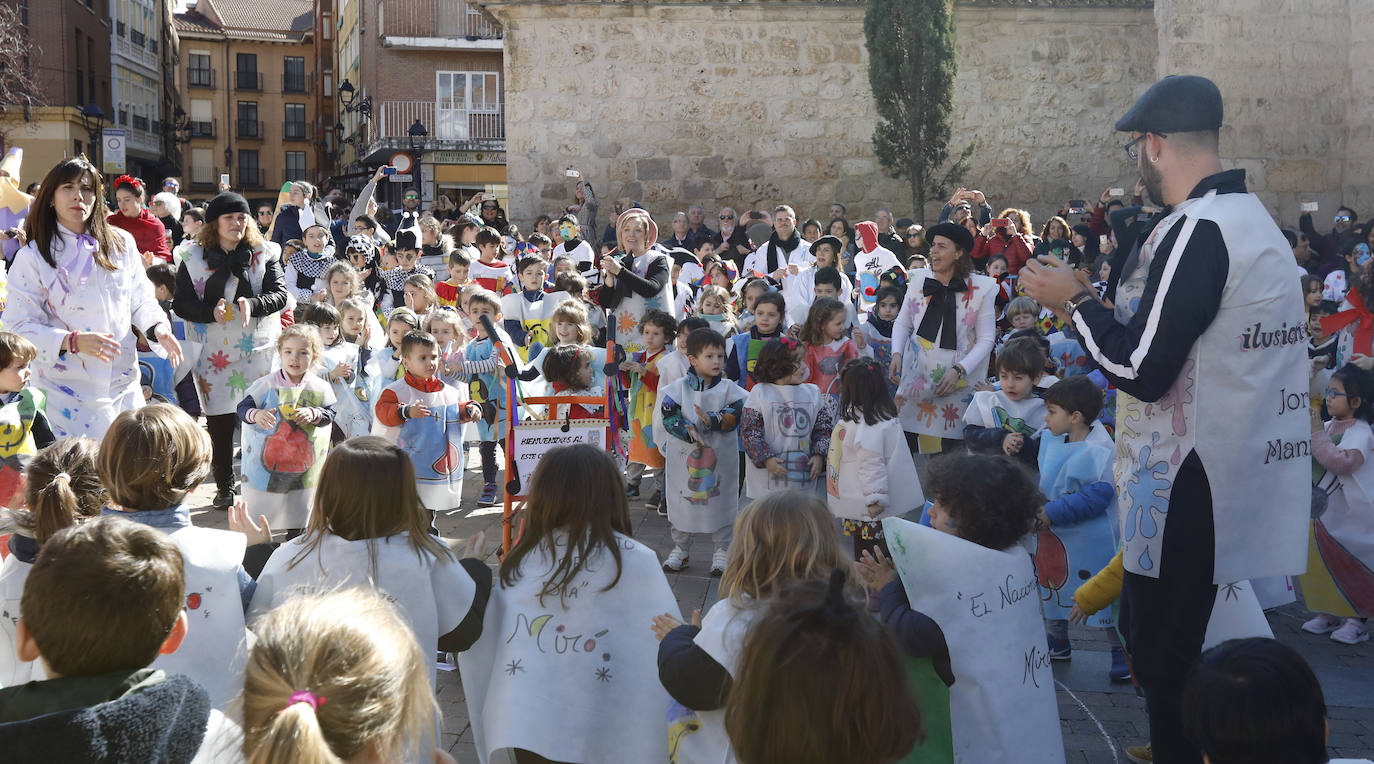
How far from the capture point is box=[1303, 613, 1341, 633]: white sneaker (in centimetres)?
592

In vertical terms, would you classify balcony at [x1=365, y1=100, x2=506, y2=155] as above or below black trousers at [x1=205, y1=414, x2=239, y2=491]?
above

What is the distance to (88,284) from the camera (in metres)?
5.89

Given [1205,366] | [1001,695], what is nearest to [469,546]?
[1001,695]

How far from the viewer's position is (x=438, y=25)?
1619 inches

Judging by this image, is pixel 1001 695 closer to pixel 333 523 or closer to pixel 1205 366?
pixel 1205 366

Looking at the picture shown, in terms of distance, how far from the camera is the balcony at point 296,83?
69062 millimetres

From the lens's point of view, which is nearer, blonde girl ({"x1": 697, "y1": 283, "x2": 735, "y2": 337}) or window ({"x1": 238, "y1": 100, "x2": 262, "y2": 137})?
blonde girl ({"x1": 697, "y1": 283, "x2": 735, "y2": 337})

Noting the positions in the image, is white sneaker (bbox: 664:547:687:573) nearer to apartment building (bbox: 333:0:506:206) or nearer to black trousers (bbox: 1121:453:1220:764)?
black trousers (bbox: 1121:453:1220:764)

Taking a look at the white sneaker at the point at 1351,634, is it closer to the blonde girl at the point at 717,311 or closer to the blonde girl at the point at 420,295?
the blonde girl at the point at 717,311

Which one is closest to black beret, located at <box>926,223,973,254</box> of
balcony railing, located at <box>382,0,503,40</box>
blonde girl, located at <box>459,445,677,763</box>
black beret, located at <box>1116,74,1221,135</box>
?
black beret, located at <box>1116,74,1221,135</box>

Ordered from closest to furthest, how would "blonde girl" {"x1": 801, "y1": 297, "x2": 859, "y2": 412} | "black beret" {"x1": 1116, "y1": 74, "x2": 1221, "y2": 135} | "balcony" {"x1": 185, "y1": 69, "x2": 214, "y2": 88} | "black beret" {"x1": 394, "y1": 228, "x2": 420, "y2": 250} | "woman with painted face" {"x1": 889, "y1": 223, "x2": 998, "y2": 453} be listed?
1. "black beret" {"x1": 1116, "y1": 74, "x2": 1221, "y2": 135}
2. "woman with painted face" {"x1": 889, "y1": 223, "x2": 998, "y2": 453}
3. "blonde girl" {"x1": 801, "y1": 297, "x2": 859, "y2": 412}
4. "black beret" {"x1": 394, "y1": 228, "x2": 420, "y2": 250}
5. "balcony" {"x1": 185, "y1": 69, "x2": 214, "y2": 88}

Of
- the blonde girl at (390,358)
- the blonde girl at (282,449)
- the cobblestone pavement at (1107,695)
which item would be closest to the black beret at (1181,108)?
the cobblestone pavement at (1107,695)

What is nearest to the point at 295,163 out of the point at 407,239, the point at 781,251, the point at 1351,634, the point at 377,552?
the point at 407,239

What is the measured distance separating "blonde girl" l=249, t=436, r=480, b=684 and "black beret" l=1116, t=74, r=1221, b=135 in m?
2.39
